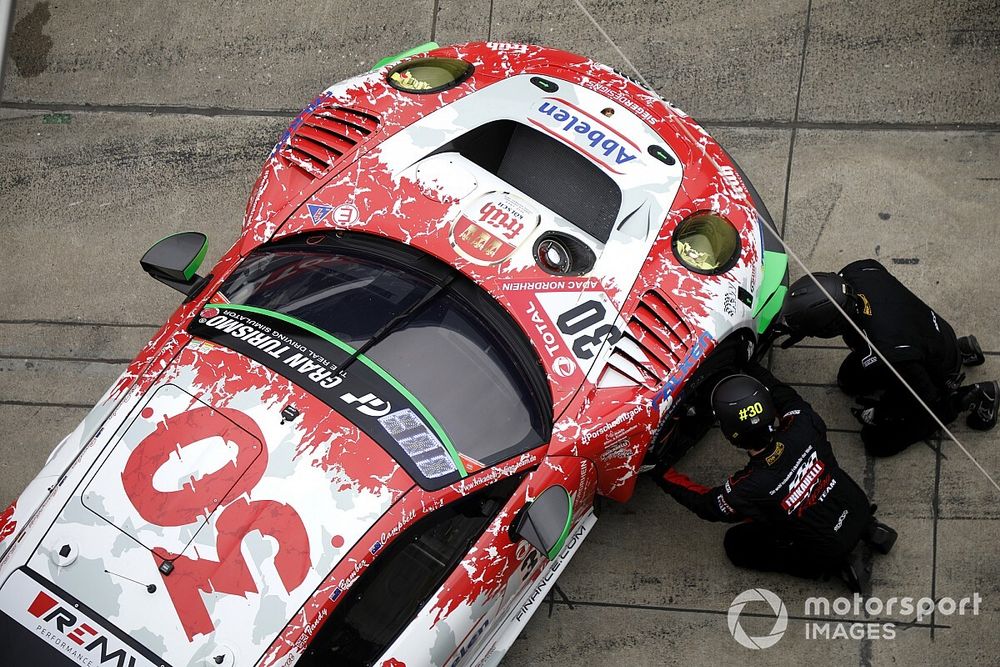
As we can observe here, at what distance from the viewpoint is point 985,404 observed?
4.97m

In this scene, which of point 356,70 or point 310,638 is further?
point 356,70

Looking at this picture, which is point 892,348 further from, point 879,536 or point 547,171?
point 547,171

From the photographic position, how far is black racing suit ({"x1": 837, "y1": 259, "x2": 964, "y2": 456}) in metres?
4.59

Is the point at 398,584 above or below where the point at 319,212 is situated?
below

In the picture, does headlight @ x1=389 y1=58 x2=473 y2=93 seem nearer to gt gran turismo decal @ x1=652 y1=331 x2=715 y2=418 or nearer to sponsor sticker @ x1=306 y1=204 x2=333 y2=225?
sponsor sticker @ x1=306 y1=204 x2=333 y2=225

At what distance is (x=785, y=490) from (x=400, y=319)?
5.90 ft

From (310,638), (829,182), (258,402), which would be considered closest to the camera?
(310,638)

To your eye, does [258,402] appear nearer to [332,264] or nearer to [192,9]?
[332,264]

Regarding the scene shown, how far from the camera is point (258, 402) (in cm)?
379

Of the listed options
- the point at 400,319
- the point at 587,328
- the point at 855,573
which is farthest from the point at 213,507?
the point at 855,573

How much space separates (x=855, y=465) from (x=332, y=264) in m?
2.86

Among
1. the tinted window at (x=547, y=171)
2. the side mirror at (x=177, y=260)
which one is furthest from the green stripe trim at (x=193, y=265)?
the tinted window at (x=547, y=171)

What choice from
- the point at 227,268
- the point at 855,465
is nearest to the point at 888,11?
the point at 855,465

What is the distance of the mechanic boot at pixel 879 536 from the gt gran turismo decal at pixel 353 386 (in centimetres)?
222
